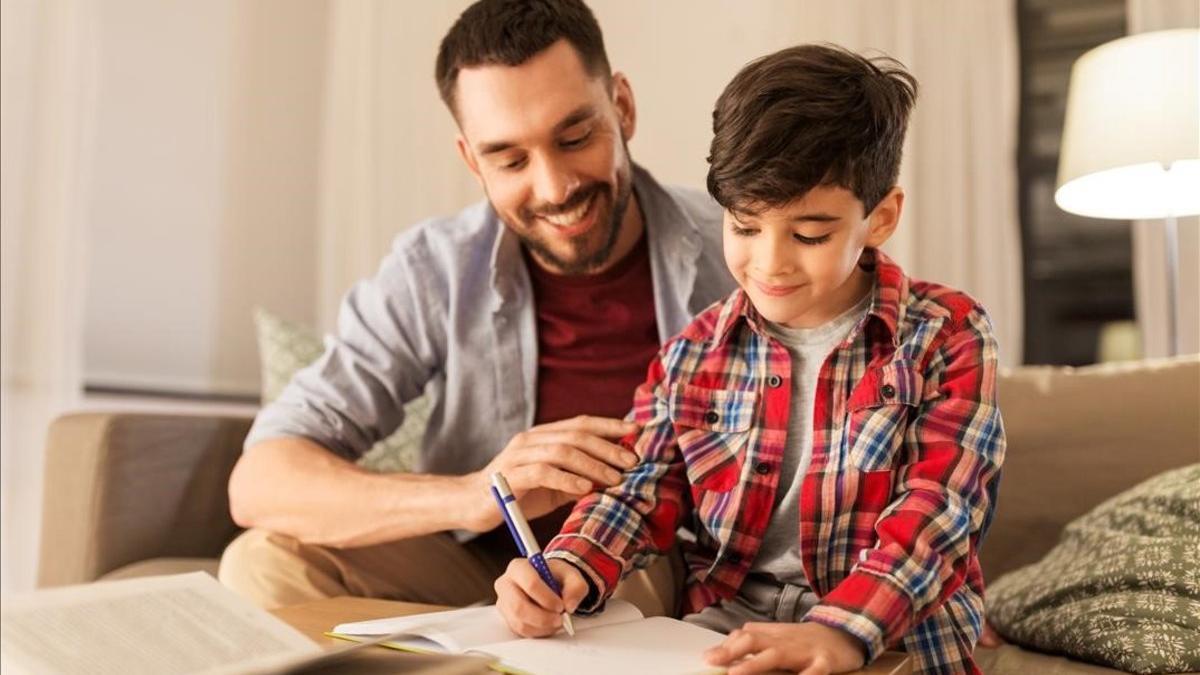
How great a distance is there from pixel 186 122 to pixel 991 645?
2.31 m

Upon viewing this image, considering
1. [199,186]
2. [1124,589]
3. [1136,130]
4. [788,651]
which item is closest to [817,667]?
[788,651]

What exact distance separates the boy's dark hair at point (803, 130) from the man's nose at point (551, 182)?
0.46 meters

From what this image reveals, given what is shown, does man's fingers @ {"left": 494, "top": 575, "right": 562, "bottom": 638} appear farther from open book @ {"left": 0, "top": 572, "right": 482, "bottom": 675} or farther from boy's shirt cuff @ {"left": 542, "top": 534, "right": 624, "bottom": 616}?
open book @ {"left": 0, "top": 572, "right": 482, "bottom": 675}

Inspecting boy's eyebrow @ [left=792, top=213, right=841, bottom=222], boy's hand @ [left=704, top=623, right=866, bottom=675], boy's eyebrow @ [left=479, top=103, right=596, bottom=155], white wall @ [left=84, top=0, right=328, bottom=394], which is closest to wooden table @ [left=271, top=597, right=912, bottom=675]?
boy's hand @ [left=704, top=623, right=866, bottom=675]

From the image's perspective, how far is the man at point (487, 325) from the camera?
4.81ft

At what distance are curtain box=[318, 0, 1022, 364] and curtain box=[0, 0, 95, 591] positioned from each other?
3.08 ft

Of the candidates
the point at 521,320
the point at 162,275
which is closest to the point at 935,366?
the point at 521,320

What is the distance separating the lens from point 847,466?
1039 mm

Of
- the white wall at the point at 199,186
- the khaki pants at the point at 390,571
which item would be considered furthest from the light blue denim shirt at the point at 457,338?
the white wall at the point at 199,186

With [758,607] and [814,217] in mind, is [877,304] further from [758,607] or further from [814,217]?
[758,607]

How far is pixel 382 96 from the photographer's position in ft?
11.1

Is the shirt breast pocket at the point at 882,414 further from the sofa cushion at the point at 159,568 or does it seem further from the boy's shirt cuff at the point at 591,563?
the sofa cushion at the point at 159,568

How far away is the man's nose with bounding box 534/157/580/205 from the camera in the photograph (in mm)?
1491

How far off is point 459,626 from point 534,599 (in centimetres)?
7
